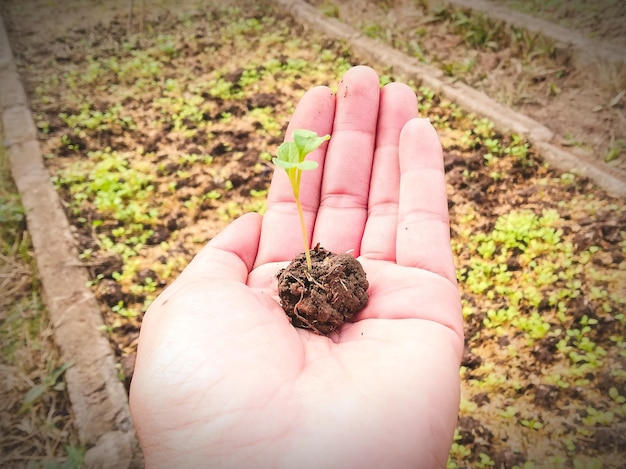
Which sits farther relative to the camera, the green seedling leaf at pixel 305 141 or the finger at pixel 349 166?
the finger at pixel 349 166

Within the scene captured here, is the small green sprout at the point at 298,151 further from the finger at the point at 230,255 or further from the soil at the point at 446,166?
the soil at the point at 446,166

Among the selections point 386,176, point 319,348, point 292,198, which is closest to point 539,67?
point 386,176

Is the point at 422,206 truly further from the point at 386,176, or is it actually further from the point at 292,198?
the point at 292,198

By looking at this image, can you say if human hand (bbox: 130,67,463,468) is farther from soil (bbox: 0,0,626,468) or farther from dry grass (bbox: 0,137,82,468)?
dry grass (bbox: 0,137,82,468)

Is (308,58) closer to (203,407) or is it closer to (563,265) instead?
(563,265)

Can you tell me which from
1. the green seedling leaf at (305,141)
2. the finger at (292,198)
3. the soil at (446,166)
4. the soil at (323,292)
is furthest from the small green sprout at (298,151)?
the soil at (446,166)

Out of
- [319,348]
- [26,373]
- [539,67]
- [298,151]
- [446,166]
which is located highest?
[298,151]

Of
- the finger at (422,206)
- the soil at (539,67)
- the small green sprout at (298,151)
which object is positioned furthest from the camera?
the soil at (539,67)
